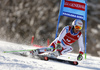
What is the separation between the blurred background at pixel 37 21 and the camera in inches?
846

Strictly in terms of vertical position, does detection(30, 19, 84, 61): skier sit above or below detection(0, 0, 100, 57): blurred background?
below

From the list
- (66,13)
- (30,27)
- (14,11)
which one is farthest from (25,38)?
(66,13)

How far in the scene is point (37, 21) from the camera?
26031 mm

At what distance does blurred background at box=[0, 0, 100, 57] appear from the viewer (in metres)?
21.5

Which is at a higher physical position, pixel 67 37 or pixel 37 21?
pixel 37 21

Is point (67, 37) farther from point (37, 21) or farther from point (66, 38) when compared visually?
point (37, 21)

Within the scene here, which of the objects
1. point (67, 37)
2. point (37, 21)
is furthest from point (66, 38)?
point (37, 21)

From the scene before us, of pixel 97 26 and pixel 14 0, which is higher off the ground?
pixel 14 0

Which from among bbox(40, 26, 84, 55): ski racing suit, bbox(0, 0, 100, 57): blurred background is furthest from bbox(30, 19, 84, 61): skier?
bbox(0, 0, 100, 57): blurred background

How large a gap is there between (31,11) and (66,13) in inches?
874

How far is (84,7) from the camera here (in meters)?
6.69

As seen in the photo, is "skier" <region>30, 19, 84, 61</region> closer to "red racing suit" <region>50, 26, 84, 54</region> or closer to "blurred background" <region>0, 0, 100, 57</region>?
"red racing suit" <region>50, 26, 84, 54</region>

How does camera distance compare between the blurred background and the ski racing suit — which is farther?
the blurred background

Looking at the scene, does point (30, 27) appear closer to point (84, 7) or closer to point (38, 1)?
point (38, 1)
